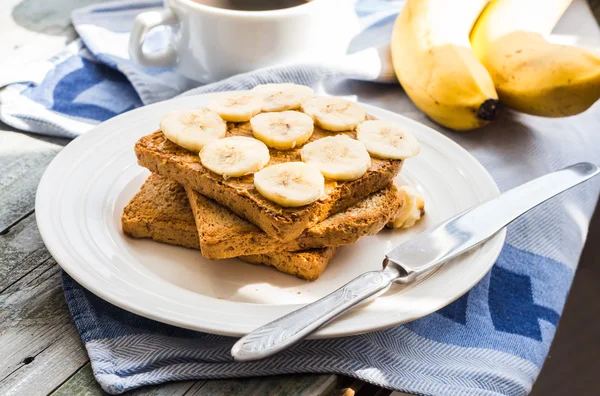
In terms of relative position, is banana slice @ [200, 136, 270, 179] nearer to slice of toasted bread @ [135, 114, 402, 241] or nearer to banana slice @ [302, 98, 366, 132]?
slice of toasted bread @ [135, 114, 402, 241]

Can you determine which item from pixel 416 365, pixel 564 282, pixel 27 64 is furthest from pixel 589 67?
pixel 27 64

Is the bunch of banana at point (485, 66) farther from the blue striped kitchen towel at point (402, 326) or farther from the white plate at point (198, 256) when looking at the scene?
the white plate at point (198, 256)

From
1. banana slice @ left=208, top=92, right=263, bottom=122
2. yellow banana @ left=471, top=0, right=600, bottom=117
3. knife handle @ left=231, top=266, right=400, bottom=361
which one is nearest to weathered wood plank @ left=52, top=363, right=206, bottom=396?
knife handle @ left=231, top=266, right=400, bottom=361

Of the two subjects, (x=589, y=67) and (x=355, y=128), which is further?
(x=589, y=67)

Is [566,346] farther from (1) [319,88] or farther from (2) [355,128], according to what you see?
(2) [355,128]

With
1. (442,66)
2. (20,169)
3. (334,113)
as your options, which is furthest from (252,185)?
(442,66)

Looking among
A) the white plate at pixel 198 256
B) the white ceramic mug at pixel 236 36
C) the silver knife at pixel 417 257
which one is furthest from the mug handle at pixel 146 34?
the silver knife at pixel 417 257
